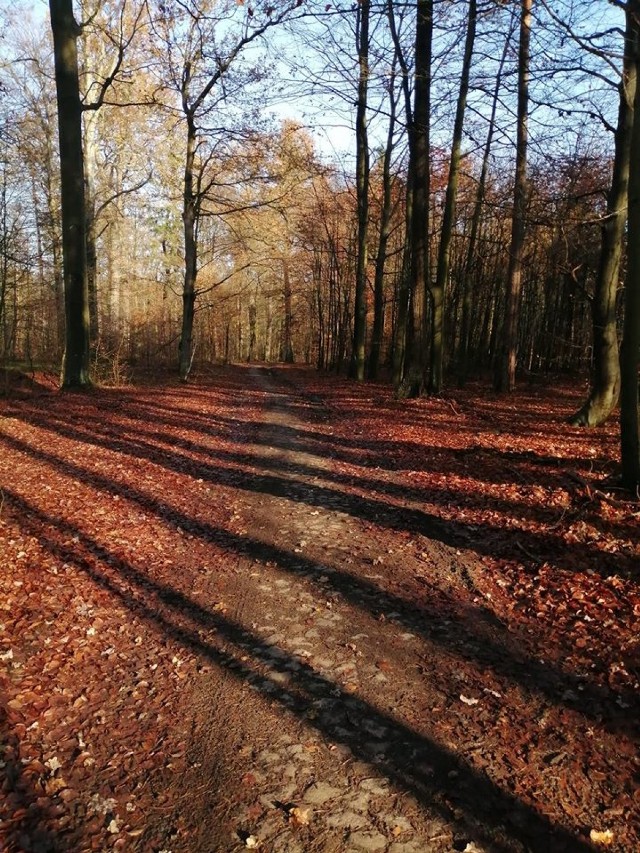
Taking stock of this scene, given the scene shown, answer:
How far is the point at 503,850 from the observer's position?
8.86 feet

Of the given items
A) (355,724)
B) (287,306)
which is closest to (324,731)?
(355,724)

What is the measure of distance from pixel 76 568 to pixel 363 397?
1424 centimetres

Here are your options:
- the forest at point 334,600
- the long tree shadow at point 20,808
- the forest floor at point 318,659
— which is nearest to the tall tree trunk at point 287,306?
the forest at point 334,600

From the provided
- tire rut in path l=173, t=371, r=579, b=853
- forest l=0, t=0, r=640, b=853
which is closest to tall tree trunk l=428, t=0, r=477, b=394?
forest l=0, t=0, r=640, b=853

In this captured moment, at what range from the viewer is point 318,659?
425 centimetres

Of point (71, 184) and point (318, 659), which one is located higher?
point (71, 184)

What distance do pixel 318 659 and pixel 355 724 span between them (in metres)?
0.73

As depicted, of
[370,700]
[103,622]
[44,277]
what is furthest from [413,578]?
[44,277]

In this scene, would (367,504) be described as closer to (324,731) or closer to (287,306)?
(324,731)

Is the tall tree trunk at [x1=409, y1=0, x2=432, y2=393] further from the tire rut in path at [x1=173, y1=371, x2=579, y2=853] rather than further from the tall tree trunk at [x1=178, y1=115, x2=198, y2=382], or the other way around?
the tire rut in path at [x1=173, y1=371, x2=579, y2=853]

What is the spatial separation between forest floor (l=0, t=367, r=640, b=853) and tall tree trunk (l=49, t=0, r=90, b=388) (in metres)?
7.77

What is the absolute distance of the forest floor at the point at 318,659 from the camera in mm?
2916

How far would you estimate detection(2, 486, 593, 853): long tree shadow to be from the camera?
284 cm

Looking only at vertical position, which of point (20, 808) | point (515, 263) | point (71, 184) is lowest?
point (20, 808)
